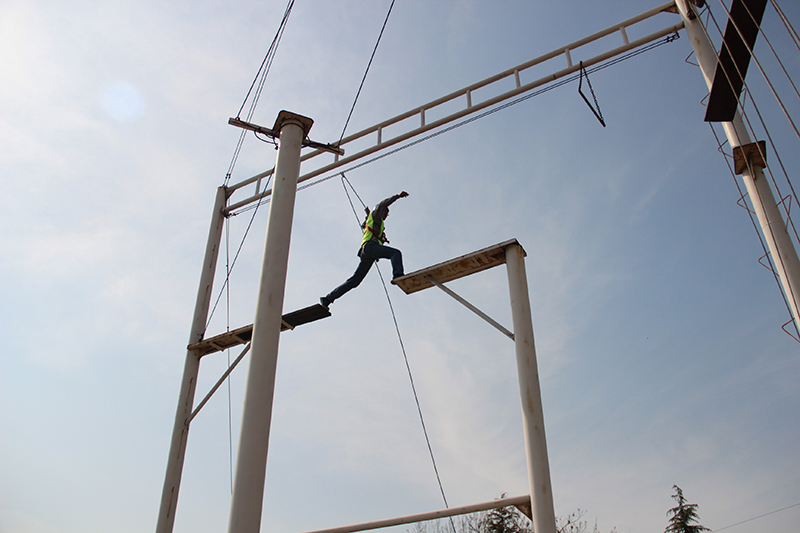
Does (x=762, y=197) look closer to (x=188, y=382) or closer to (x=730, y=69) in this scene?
(x=730, y=69)

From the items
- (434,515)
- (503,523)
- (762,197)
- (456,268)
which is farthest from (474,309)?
(503,523)

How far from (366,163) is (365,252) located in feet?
5.25

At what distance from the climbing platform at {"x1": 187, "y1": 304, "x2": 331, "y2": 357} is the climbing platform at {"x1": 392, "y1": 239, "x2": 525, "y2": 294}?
1.37 metres

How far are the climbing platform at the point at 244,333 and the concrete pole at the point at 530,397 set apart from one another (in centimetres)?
266

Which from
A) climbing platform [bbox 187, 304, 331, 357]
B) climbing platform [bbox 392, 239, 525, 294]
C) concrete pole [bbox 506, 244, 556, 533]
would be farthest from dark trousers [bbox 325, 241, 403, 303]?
concrete pole [bbox 506, 244, 556, 533]

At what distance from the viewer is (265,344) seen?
4.19 meters

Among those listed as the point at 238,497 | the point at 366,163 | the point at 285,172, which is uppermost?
the point at 366,163

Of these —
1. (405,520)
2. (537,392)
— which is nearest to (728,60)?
(537,392)

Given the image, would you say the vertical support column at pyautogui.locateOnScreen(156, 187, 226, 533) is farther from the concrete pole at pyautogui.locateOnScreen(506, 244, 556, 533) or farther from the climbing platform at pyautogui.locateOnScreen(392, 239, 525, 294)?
the concrete pole at pyautogui.locateOnScreen(506, 244, 556, 533)

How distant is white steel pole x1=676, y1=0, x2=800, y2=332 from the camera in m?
5.60

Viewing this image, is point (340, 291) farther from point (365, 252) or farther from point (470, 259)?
point (470, 259)

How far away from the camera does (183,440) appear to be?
735 cm

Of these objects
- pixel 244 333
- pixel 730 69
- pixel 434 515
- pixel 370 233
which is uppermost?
pixel 730 69

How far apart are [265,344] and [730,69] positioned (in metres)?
5.88
